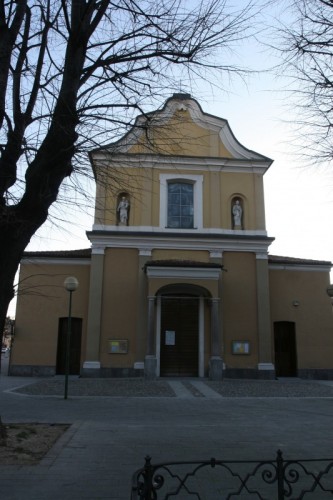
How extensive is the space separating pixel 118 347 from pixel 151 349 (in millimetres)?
1746

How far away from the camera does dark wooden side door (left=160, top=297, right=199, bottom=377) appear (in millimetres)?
20188

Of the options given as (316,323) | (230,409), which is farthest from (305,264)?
(230,409)

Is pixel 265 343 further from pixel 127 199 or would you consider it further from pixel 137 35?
pixel 137 35

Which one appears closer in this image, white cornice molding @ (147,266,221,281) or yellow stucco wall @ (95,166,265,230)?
white cornice molding @ (147,266,221,281)

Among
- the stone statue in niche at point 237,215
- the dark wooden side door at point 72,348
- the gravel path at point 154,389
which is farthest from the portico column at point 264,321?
the dark wooden side door at point 72,348

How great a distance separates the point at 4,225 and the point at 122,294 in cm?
1407

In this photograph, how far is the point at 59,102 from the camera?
685cm

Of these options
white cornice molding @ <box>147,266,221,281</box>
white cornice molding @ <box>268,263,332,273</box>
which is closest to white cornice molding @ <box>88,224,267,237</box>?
white cornice molding @ <box>268,263,332,273</box>

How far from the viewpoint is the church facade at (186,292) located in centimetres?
1998

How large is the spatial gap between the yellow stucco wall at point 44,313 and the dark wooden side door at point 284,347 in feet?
29.9

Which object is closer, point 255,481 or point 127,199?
point 255,481

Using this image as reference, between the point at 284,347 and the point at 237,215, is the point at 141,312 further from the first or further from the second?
the point at 284,347

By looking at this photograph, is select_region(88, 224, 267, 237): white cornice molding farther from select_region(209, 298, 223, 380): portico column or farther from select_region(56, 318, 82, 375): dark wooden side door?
select_region(56, 318, 82, 375): dark wooden side door

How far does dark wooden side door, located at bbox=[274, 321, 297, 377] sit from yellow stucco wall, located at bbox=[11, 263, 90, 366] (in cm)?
912
